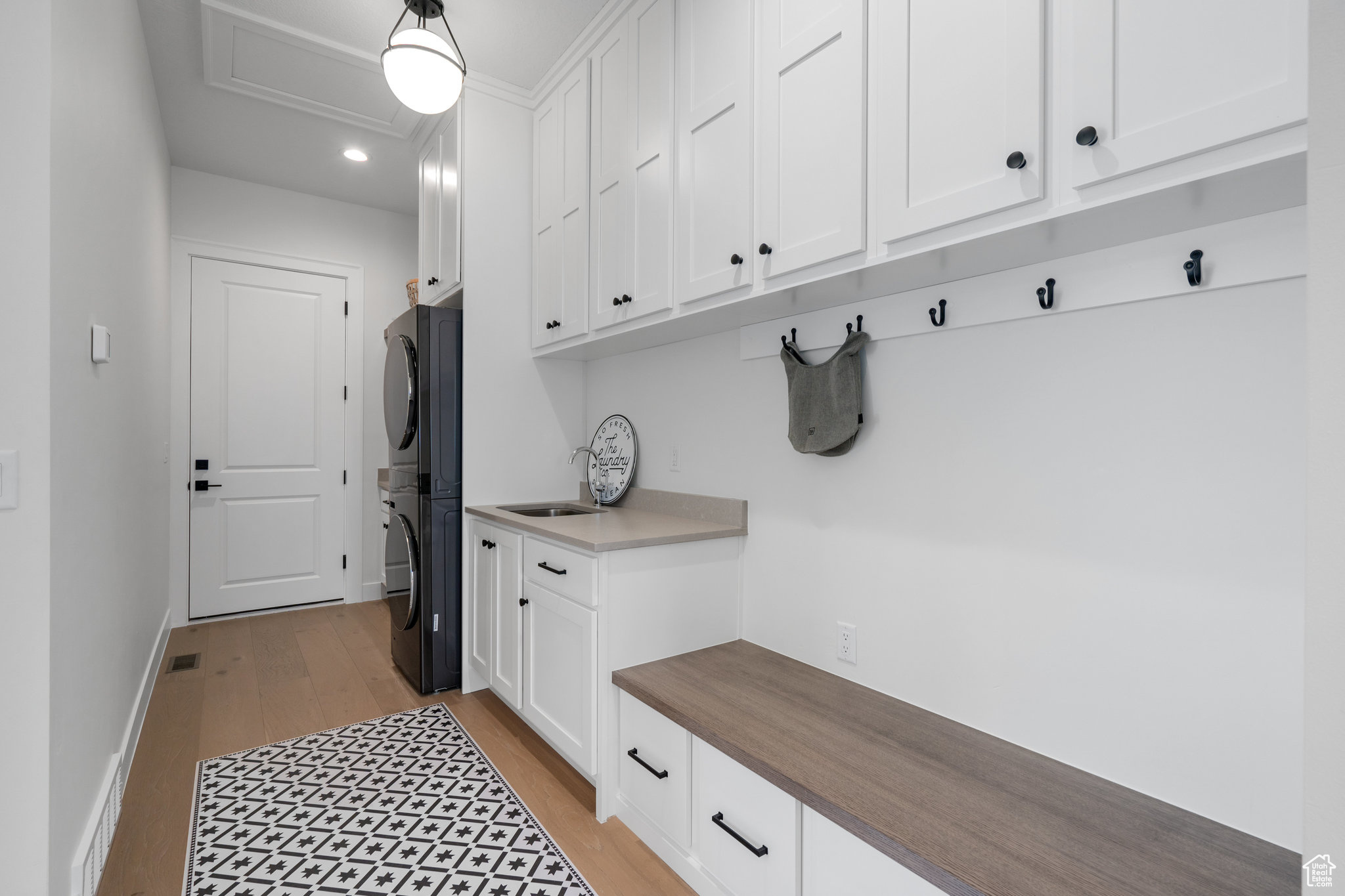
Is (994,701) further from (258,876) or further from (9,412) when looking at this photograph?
(9,412)

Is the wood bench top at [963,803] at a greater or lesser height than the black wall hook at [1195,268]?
lesser

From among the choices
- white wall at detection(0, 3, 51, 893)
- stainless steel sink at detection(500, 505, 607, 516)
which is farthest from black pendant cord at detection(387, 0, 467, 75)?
stainless steel sink at detection(500, 505, 607, 516)

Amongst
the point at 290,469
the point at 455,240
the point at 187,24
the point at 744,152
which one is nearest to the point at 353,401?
the point at 290,469

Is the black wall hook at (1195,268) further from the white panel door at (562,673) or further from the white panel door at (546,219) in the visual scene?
the white panel door at (546,219)

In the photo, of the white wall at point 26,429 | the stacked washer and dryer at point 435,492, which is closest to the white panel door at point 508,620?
the stacked washer and dryer at point 435,492

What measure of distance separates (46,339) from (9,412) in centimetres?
15

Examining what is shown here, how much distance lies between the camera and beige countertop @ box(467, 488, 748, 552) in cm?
192

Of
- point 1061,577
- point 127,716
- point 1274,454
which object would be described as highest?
point 1274,454

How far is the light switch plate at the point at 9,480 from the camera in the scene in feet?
3.73

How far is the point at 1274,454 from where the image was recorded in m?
1.05

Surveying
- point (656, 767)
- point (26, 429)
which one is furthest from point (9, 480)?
point (656, 767)

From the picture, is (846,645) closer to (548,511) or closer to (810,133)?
(810,133)

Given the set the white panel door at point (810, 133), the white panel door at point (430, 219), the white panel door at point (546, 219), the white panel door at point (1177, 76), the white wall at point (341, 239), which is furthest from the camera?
the white wall at point (341, 239)

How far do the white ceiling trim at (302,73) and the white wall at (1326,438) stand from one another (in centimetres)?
310
